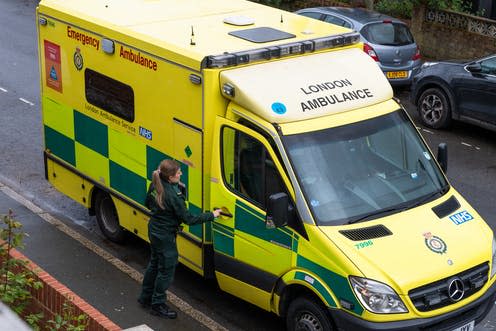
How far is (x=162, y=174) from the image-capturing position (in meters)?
7.84

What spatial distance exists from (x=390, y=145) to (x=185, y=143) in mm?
1874

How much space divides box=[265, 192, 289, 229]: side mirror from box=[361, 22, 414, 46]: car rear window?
926 centimetres

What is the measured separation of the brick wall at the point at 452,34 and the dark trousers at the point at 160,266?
1176cm

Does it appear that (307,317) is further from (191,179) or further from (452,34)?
(452,34)

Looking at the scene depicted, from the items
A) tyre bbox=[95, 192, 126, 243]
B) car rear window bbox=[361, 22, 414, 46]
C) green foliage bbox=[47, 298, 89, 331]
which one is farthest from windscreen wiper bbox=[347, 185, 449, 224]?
car rear window bbox=[361, 22, 414, 46]

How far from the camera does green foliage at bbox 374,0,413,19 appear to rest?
19.8m

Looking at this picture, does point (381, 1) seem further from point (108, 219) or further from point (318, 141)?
point (318, 141)

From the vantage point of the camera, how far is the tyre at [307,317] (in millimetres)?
7289

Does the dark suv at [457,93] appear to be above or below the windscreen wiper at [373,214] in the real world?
below

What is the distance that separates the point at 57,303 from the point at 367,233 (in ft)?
8.63

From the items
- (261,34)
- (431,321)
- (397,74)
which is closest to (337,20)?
(397,74)

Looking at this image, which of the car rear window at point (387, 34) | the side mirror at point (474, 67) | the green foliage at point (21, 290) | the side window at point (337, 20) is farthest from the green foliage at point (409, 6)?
the green foliage at point (21, 290)

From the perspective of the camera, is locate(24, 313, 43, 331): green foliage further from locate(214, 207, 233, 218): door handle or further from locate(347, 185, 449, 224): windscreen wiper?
locate(347, 185, 449, 224): windscreen wiper

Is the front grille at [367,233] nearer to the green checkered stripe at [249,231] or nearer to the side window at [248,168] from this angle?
the green checkered stripe at [249,231]
